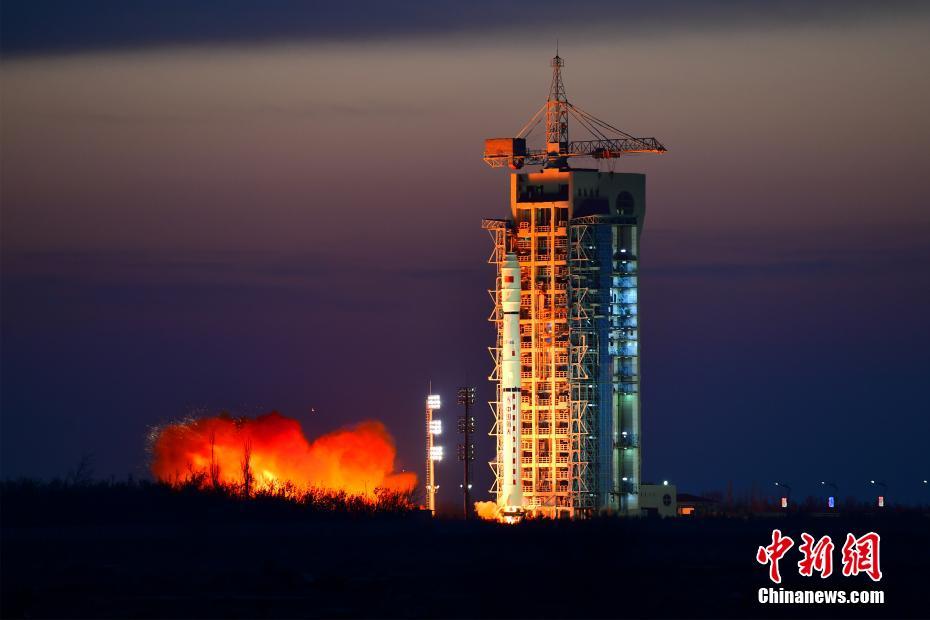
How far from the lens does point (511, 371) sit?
128250 mm

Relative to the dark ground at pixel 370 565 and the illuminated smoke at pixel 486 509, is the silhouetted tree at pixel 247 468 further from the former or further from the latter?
the illuminated smoke at pixel 486 509

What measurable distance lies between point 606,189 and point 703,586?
181ft

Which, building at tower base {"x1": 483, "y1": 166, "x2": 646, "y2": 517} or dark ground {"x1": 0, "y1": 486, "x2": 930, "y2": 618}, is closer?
dark ground {"x1": 0, "y1": 486, "x2": 930, "y2": 618}

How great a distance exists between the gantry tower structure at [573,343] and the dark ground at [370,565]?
17.0 meters

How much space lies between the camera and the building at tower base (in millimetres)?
128250

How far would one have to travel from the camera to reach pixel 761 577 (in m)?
82.6

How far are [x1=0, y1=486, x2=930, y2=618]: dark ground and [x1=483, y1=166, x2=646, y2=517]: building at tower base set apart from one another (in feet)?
55.4

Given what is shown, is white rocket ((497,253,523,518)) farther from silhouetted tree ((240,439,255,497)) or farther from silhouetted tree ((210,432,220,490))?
silhouetted tree ((210,432,220,490))

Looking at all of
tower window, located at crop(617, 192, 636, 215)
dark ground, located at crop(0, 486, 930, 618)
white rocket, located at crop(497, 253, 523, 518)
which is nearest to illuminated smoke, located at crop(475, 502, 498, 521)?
white rocket, located at crop(497, 253, 523, 518)

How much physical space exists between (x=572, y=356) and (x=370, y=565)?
4419 cm

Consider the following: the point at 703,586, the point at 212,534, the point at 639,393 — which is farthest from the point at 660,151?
the point at 703,586

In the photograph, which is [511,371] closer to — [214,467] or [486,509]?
[486,509]

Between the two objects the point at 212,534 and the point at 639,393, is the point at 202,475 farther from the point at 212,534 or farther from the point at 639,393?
the point at 639,393

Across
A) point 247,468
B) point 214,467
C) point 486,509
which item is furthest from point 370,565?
point 486,509
